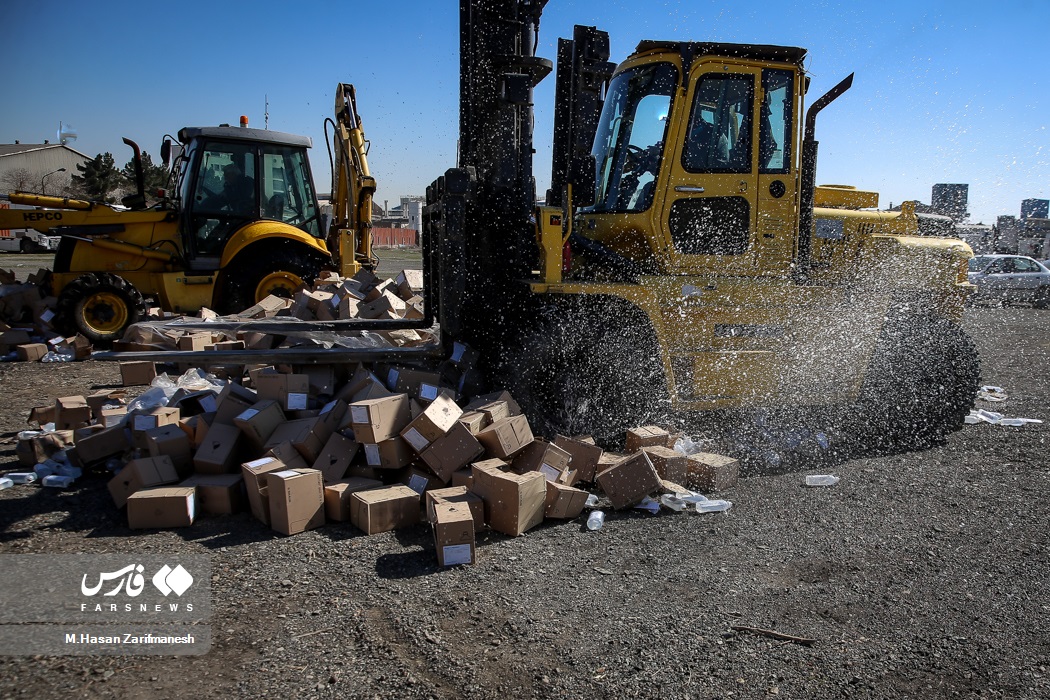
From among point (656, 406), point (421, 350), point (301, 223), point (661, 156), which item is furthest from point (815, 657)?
point (301, 223)

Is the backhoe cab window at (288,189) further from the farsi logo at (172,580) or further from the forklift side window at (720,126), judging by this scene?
the farsi logo at (172,580)

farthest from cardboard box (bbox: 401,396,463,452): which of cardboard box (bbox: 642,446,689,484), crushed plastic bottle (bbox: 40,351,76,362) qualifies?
crushed plastic bottle (bbox: 40,351,76,362)

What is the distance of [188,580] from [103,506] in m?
1.28

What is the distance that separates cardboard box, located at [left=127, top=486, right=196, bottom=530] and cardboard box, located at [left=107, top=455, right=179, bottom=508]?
177 mm

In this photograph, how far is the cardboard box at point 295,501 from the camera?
12.6 ft

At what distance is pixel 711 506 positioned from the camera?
435 centimetres

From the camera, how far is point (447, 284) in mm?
5148

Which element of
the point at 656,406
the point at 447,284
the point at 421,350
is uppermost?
the point at 447,284

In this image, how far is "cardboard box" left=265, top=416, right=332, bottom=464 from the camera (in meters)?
4.41

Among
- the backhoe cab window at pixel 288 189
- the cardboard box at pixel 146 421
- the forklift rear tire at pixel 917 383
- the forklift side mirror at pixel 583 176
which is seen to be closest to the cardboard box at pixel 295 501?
the cardboard box at pixel 146 421

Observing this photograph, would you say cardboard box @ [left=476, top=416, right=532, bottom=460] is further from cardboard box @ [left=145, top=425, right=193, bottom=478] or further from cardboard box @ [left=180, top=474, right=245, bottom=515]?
cardboard box @ [left=145, top=425, right=193, bottom=478]

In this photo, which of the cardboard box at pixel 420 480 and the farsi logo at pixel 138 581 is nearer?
the farsi logo at pixel 138 581

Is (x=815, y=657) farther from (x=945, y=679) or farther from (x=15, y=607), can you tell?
(x=15, y=607)

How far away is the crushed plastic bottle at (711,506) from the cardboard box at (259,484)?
8.19ft
